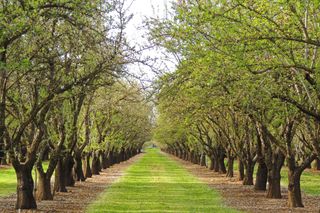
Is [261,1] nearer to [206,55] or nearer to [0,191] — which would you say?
[206,55]

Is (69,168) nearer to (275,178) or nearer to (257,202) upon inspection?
(257,202)

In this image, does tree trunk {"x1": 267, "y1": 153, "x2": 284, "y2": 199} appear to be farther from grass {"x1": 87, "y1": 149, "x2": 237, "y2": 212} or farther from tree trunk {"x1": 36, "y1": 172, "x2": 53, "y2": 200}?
tree trunk {"x1": 36, "y1": 172, "x2": 53, "y2": 200}

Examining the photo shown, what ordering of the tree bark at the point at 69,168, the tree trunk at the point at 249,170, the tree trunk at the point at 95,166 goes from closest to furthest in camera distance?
1. the tree bark at the point at 69,168
2. the tree trunk at the point at 249,170
3. the tree trunk at the point at 95,166

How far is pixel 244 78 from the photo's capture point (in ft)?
48.9

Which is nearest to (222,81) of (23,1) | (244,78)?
(244,78)

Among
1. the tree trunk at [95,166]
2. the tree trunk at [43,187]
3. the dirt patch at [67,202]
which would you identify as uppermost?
the tree trunk at [95,166]

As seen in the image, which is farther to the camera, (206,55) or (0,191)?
(0,191)

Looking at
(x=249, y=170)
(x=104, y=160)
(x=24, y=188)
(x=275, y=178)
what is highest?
(x=104, y=160)

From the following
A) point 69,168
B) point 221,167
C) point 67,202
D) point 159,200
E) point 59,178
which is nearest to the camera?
point 67,202

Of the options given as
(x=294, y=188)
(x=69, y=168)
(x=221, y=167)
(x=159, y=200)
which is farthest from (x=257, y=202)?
(x=221, y=167)

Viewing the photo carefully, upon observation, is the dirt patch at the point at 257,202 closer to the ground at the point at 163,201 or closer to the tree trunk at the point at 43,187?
the ground at the point at 163,201

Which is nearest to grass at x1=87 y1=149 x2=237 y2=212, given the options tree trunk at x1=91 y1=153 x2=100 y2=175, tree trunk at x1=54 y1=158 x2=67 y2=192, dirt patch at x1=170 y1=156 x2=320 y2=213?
dirt patch at x1=170 y1=156 x2=320 y2=213

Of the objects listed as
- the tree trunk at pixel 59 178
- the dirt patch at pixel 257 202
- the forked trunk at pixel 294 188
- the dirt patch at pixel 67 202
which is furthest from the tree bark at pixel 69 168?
the forked trunk at pixel 294 188

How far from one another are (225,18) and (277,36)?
1.26 m
